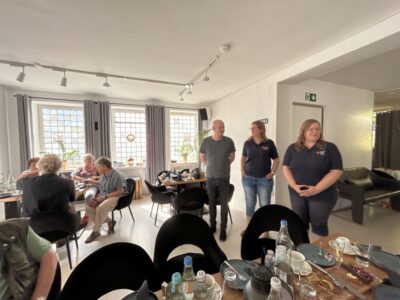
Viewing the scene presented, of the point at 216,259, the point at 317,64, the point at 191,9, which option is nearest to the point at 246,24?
the point at 191,9

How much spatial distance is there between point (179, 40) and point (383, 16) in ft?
6.51

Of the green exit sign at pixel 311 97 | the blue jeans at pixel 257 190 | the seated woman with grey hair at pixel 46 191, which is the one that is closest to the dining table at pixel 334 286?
the blue jeans at pixel 257 190

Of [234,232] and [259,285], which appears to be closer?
[259,285]

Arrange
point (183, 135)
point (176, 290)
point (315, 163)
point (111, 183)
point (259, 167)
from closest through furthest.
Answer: point (176, 290)
point (315, 163)
point (259, 167)
point (111, 183)
point (183, 135)

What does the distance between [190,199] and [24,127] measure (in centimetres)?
379

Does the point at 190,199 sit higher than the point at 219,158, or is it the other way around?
the point at 219,158

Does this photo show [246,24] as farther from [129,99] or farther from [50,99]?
[50,99]

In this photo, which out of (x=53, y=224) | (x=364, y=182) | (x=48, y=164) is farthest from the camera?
(x=364, y=182)

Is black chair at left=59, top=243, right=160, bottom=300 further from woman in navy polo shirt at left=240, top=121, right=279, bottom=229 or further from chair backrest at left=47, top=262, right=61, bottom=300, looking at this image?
woman in navy polo shirt at left=240, top=121, right=279, bottom=229

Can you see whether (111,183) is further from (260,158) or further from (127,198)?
(260,158)

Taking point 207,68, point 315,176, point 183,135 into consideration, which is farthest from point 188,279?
point 183,135

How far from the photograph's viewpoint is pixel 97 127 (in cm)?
445

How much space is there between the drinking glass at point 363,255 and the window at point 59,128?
515 cm

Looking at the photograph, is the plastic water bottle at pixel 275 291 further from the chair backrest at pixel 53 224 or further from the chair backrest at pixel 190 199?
the chair backrest at pixel 53 224
